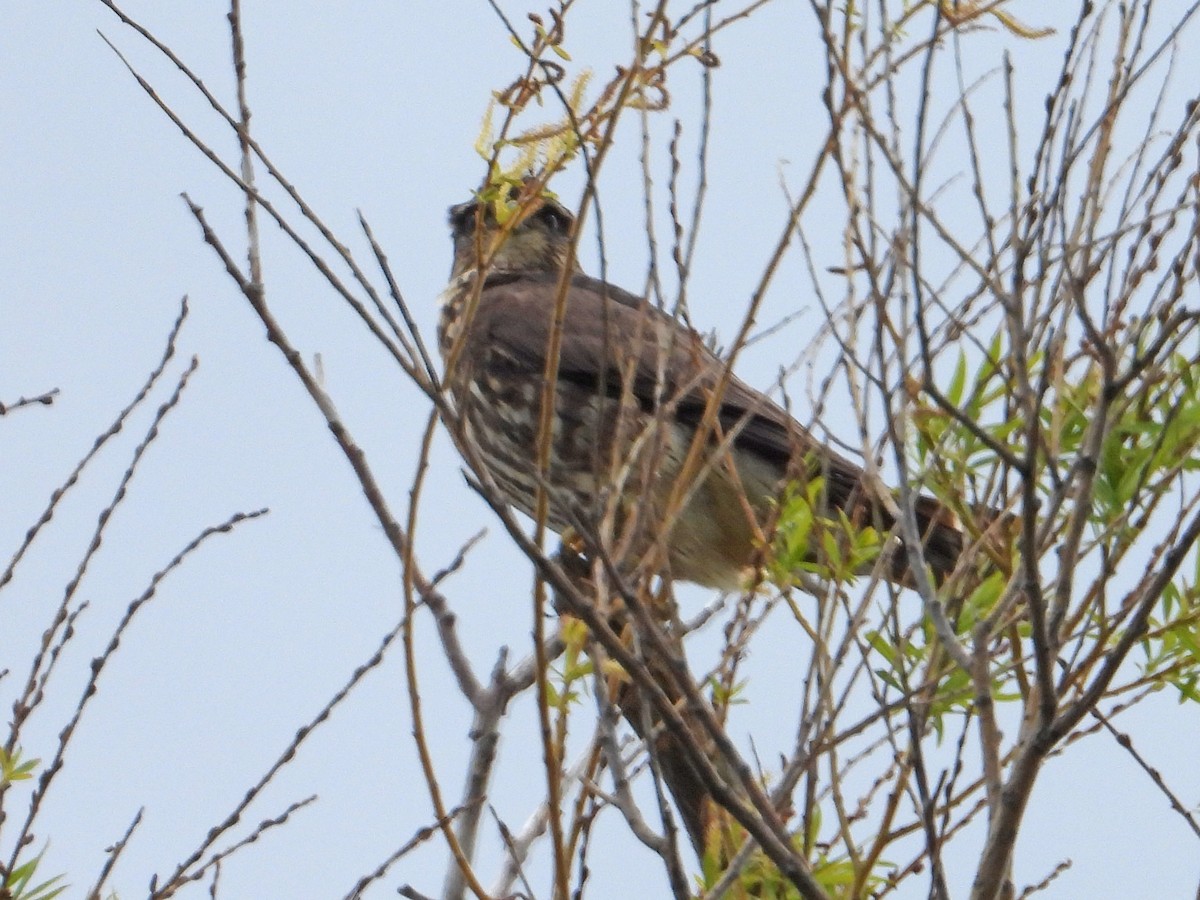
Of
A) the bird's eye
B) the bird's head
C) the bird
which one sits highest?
the bird's eye

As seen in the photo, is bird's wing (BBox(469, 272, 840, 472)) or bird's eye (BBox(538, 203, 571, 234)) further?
bird's eye (BBox(538, 203, 571, 234))

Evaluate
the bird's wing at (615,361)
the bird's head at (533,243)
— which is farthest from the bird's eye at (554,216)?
the bird's wing at (615,361)

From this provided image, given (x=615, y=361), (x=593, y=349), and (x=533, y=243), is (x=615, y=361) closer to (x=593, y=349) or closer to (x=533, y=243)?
(x=593, y=349)

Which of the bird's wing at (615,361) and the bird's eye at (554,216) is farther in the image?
the bird's eye at (554,216)

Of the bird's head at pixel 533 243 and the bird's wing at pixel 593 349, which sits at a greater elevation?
the bird's head at pixel 533 243

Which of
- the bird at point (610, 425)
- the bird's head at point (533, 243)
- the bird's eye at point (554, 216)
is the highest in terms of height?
the bird's eye at point (554, 216)

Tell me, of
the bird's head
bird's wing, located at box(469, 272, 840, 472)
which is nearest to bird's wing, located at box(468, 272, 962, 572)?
bird's wing, located at box(469, 272, 840, 472)

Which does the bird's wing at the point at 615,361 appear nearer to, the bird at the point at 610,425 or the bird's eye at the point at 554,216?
the bird at the point at 610,425

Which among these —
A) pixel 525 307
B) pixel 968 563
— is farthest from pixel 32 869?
pixel 525 307

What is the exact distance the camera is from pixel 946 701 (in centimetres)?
200

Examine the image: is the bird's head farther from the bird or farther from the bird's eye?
the bird

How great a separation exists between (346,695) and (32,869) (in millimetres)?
548

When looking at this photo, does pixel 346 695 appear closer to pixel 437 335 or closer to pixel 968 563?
pixel 968 563

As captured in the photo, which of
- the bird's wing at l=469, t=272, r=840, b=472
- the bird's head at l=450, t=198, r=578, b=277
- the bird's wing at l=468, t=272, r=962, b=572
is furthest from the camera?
the bird's head at l=450, t=198, r=578, b=277
